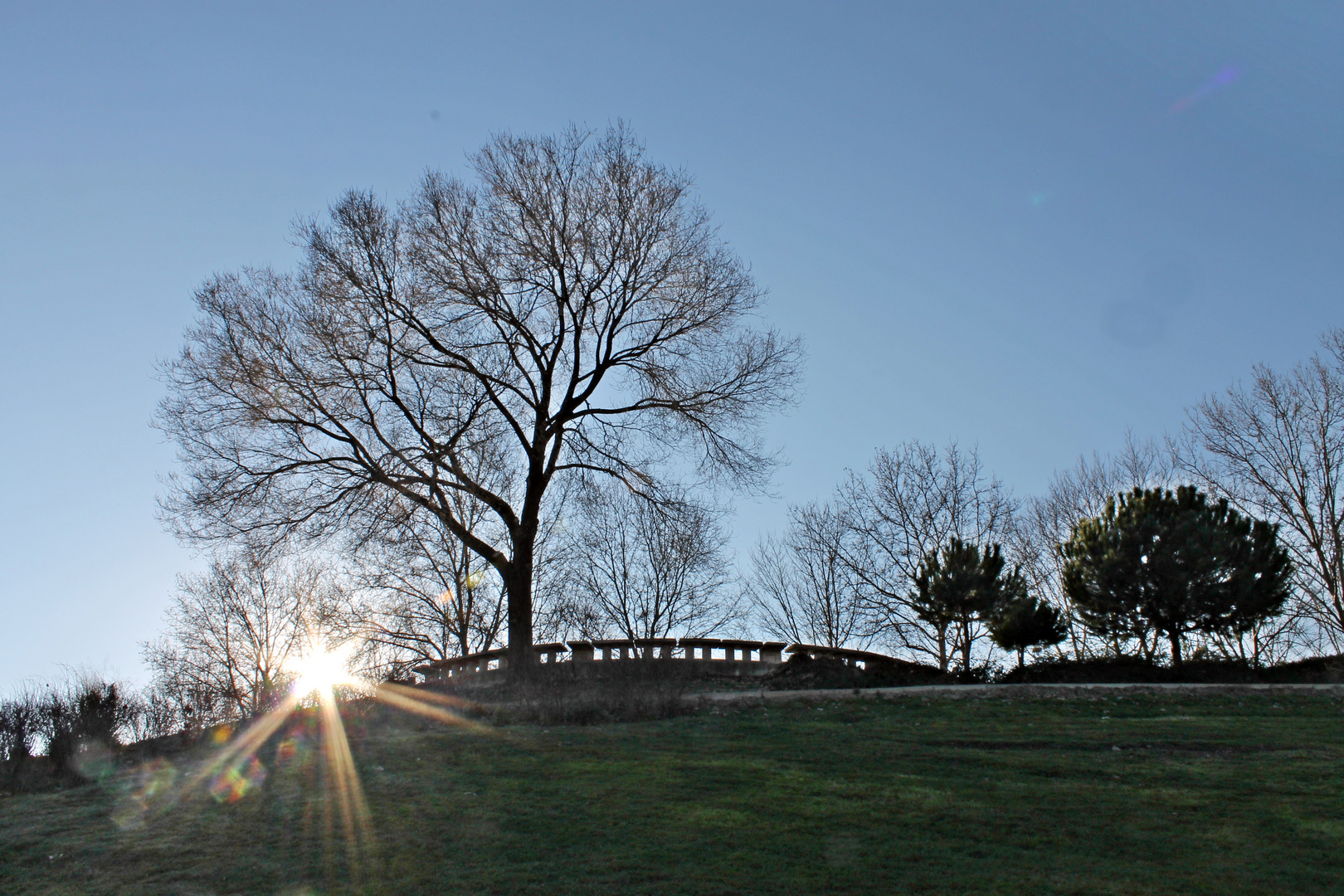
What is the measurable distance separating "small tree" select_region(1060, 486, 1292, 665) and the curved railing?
212 inches

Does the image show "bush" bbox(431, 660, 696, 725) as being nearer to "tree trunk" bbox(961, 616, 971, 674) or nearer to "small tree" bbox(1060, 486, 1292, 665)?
"tree trunk" bbox(961, 616, 971, 674)

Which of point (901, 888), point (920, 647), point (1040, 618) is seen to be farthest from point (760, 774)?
point (920, 647)

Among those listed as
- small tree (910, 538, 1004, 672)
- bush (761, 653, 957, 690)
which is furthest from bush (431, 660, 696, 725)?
small tree (910, 538, 1004, 672)

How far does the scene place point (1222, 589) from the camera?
1942 cm

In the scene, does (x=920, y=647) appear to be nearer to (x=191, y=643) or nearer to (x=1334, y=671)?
(x=1334, y=671)

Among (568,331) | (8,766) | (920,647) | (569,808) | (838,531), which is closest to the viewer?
(569,808)

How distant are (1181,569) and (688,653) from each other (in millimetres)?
10826

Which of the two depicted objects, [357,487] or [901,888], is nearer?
[901,888]

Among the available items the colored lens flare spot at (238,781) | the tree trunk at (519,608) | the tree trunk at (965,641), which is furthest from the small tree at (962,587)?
the colored lens flare spot at (238,781)

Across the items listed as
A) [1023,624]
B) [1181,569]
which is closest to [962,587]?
[1023,624]

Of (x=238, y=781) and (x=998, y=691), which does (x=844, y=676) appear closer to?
(x=998, y=691)

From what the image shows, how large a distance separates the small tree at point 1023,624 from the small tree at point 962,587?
299 mm

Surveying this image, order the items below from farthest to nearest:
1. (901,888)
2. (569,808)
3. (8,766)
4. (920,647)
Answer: (920,647) < (8,766) < (569,808) < (901,888)

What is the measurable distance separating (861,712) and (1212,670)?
9923 millimetres
